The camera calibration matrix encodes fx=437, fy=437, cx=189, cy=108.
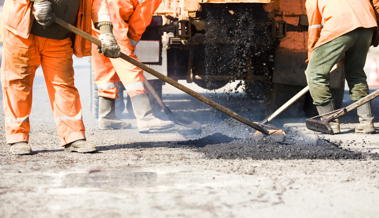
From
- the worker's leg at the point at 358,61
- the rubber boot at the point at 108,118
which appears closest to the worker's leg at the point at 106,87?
the rubber boot at the point at 108,118

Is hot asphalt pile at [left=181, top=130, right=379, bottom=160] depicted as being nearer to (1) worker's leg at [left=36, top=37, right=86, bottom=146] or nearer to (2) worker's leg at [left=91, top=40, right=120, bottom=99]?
(1) worker's leg at [left=36, top=37, right=86, bottom=146]

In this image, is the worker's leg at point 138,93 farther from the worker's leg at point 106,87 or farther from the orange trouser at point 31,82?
the orange trouser at point 31,82

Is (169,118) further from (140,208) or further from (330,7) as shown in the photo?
(140,208)

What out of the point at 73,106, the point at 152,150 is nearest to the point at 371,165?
the point at 152,150

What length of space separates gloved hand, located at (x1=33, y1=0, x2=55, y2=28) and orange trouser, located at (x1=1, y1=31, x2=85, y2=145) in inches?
8.2

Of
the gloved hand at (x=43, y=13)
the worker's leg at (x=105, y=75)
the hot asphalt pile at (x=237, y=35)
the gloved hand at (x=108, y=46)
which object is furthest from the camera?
the worker's leg at (x=105, y=75)

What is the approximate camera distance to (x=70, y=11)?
3473mm

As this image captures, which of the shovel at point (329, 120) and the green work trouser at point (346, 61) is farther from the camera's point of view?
the green work trouser at point (346, 61)

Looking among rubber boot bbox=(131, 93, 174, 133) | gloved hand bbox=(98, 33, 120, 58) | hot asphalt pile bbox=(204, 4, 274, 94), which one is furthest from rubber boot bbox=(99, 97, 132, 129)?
gloved hand bbox=(98, 33, 120, 58)

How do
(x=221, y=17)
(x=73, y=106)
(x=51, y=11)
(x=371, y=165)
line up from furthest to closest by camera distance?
(x=221, y=17), (x=73, y=106), (x=51, y=11), (x=371, y=165)

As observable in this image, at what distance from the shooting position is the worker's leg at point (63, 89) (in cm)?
354

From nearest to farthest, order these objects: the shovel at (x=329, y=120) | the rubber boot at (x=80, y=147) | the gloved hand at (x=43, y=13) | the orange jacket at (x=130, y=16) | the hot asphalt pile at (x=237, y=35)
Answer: the gloved hand at (x=43, y=13), the rubber boot at (x=80, y=147), the shovel at (x=329, y=120), the orange jacket at (x=130, y=16), the hot asphalt pile at (x=237, y=35)

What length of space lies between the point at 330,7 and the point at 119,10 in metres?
2.11

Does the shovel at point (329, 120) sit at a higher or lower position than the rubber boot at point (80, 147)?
higher
